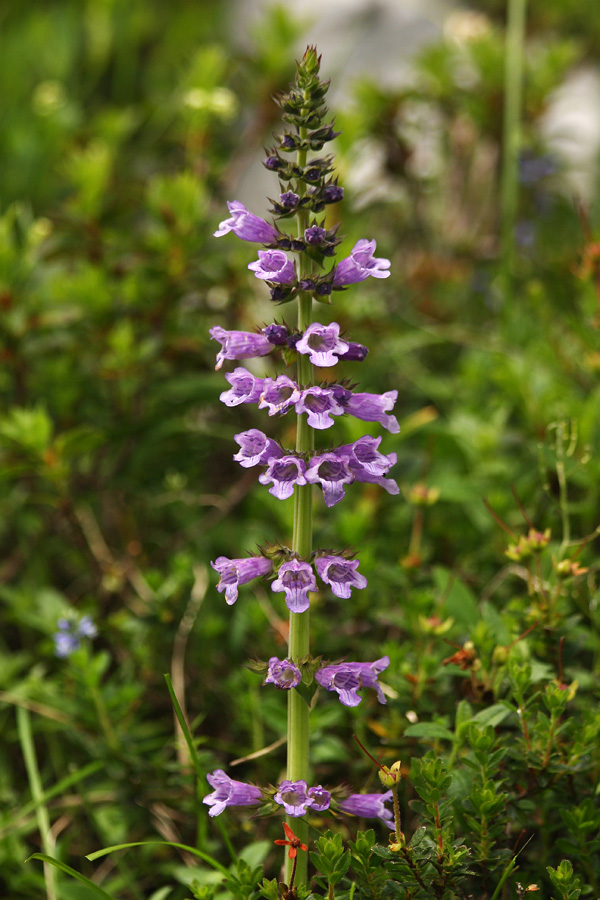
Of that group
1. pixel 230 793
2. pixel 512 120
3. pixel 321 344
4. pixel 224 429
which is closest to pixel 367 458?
pixel 321 344

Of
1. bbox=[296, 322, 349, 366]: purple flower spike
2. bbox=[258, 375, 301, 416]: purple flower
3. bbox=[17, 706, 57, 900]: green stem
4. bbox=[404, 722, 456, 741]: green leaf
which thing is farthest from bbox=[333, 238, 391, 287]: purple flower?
Result: bbox=[17, 706, 57, 900]: green stem

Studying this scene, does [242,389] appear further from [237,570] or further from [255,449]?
[237,570]

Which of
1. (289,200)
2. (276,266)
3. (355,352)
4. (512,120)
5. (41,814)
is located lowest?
(41,814)

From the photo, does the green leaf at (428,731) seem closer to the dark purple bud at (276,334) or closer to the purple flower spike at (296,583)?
the purple flower spike at (296,583)

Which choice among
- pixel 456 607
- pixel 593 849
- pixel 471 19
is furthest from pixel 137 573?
pixel 471 19

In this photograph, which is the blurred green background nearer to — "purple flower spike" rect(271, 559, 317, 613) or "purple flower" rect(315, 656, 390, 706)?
"purple flower spike" rect(271, 559, 317, 613)

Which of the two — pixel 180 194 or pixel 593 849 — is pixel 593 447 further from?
pixel 180 194
